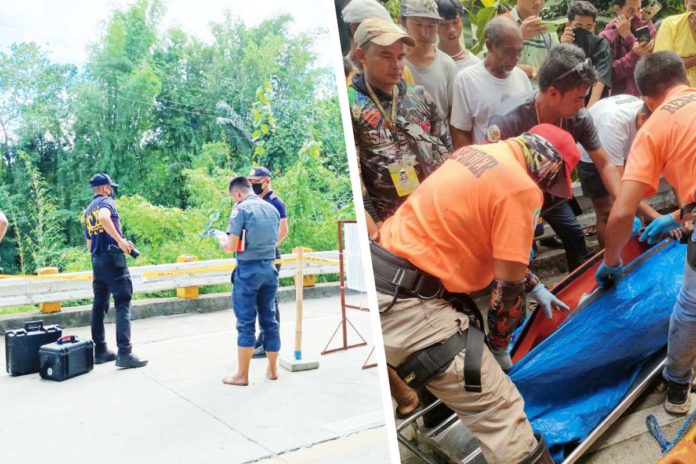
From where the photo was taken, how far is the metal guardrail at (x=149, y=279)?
138 inches

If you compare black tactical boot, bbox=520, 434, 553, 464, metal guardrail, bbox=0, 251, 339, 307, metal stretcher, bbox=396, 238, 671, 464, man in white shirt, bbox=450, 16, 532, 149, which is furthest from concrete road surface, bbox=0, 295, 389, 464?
man in white shirt, bbox=450, 16, 532, 149

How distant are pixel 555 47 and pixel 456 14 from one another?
237 mm

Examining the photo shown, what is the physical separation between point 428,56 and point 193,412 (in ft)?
6.66

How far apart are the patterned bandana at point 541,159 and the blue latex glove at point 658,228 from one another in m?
0.28

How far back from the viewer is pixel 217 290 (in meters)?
4.58

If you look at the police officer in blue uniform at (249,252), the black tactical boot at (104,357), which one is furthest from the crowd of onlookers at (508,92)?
the black tactical boot at (104,357)

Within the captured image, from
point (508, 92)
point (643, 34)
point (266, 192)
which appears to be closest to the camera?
point (508, 92)

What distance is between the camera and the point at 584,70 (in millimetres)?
1453

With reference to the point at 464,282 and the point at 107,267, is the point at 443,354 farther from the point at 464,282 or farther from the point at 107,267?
the point at 107,267

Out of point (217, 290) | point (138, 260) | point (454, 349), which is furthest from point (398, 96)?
point (217, 290)

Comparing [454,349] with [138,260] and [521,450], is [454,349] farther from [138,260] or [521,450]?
[138,260]

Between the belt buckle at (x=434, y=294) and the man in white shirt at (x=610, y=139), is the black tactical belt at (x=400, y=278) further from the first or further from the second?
the man in white shirt at (x=610, y=139)

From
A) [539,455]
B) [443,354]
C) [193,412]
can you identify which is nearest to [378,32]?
[443,354]

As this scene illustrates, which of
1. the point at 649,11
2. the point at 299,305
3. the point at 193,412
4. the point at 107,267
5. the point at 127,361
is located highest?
the point at 649,11
